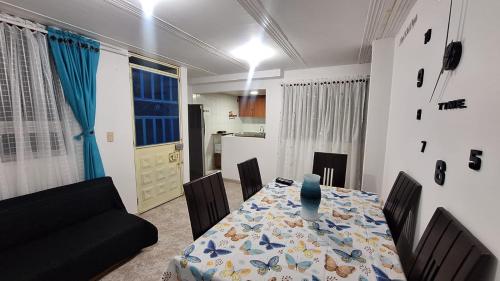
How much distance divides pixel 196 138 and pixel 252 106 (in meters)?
1.92

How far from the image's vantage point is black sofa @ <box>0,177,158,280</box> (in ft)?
4.95

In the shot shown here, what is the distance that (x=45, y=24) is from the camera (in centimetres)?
200

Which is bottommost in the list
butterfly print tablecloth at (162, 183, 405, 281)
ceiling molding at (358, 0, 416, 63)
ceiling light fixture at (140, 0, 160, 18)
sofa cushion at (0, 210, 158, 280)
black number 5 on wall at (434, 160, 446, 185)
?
sofa cushion at (0, 210, 158, 280)

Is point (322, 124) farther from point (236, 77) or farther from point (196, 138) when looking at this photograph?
point (196, 138)

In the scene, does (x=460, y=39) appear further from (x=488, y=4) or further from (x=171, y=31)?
(x=171, y=31)

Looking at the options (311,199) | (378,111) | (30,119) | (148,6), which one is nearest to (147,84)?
(30,119)

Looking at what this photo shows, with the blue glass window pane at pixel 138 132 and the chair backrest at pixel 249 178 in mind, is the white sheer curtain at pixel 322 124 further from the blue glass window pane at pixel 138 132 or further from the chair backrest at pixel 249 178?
the blue glass window pane at pixel 138 132

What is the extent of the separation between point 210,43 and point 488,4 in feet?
7.60

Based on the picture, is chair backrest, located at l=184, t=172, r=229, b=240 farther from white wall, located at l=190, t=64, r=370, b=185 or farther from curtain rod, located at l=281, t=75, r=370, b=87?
curtain rod, located at l=281, t=75, r=370, b=87

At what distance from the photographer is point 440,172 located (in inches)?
42.3

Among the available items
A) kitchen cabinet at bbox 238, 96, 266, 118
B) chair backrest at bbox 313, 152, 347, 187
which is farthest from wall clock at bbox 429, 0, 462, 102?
kitchen cabinet at bbox 238, 96, 266, 118

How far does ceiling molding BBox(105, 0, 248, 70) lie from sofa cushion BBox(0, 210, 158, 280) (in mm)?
1993

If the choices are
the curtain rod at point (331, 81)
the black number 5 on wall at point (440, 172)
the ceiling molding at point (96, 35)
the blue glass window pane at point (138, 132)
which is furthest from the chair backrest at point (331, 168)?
the ceiling molding at point (96, 35)

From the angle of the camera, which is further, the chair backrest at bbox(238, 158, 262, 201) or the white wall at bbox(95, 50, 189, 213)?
the white wall at bbox(95, 50, 189, 213)
